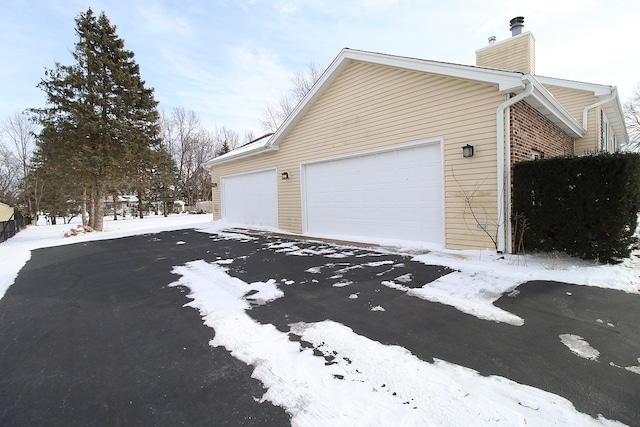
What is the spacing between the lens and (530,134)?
5930 millimetres

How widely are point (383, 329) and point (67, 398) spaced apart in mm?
2381

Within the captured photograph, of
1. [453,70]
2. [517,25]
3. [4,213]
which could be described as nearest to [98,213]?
[4,213]

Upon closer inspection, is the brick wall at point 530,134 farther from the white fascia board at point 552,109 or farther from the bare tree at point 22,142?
the bare tree at point 22,142

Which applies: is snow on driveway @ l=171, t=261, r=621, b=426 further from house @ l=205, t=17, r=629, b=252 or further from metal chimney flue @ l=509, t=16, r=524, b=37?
metal chimney flue @ l=509, t=16, r=524, b=37

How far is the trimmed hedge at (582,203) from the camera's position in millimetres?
4188

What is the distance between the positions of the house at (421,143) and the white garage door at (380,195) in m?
0.03

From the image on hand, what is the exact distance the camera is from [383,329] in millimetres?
2707

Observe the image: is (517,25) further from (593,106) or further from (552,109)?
(552,109)

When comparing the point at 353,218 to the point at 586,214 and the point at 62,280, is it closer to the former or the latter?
the point at 586,214

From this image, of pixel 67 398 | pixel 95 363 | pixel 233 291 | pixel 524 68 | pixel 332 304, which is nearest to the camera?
pixel 67 398

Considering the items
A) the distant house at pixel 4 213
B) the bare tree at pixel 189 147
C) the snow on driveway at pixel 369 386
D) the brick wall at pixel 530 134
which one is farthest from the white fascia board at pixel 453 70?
the bare tree at pixel 189 147

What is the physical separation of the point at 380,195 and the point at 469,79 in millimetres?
2995

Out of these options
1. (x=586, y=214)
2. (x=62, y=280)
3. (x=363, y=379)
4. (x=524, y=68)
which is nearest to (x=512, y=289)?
(x=586, y=214)

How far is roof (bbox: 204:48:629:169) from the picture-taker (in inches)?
201
